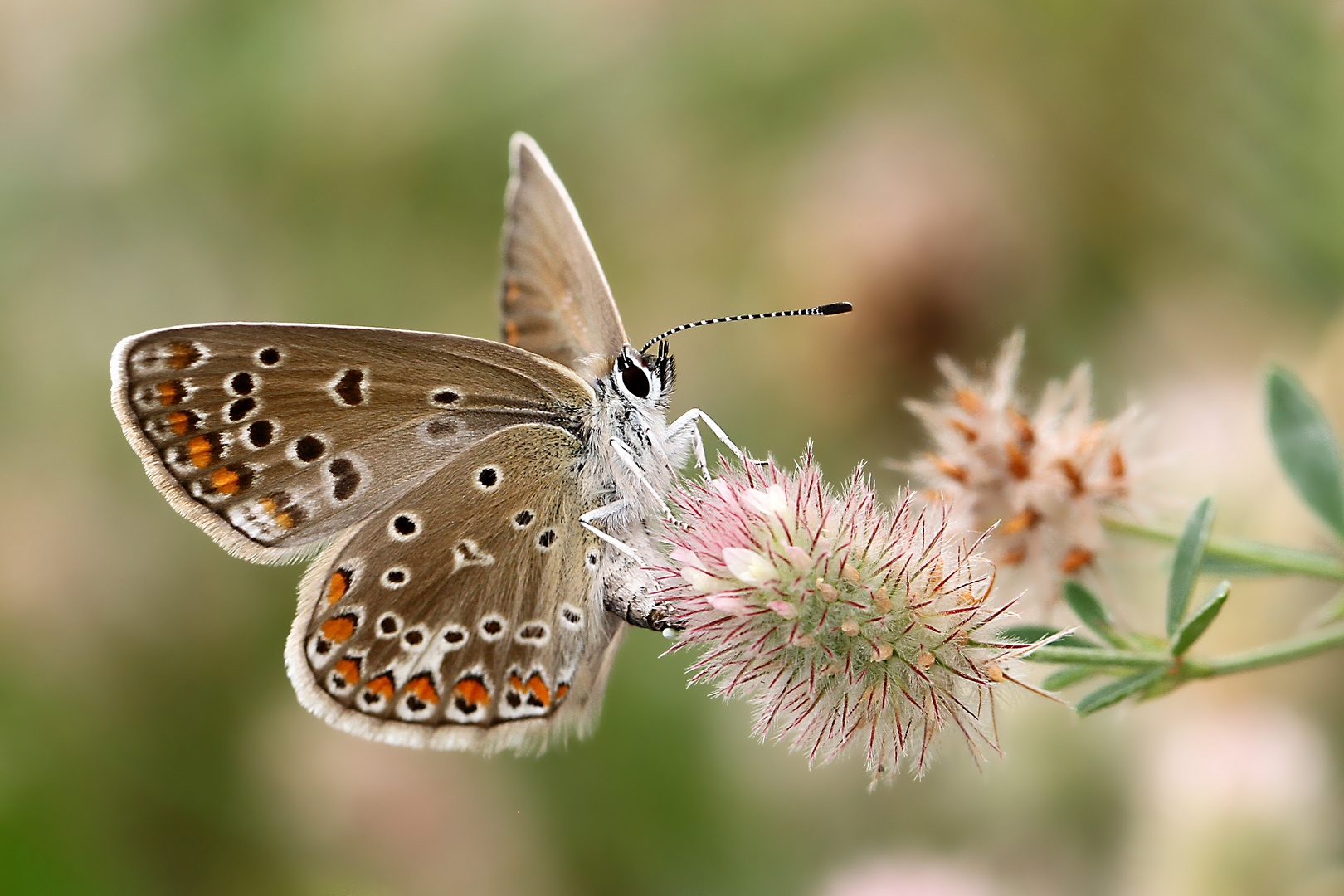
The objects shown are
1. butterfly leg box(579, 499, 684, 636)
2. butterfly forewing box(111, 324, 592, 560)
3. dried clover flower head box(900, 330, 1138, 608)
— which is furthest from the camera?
butterfly forewing box(111, 324, 592, 560)

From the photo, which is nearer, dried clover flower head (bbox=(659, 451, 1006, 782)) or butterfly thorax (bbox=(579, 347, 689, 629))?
dried clover flower head (bbox=(659, 451, 1006, 782))

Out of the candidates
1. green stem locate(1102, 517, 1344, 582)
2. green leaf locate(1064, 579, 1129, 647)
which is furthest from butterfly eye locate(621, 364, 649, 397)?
green stem locate(1102, 517, 1344, 582)

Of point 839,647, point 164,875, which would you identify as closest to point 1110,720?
point 839,647

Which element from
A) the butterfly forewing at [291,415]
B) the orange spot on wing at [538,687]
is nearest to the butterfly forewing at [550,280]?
the butterfly forewing at [291,415]

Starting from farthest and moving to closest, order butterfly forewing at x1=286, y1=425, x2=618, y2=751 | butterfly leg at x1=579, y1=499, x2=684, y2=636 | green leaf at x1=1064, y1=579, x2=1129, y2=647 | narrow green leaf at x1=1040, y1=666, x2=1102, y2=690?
butterfly forewing at x1=286, y1=425, x2=618, y2=751 < butterfly leg at x1=579, y1=499, x2=684, y2=636 < green leaf at x1=1064, y1=579, x2=1129, y2=647 < narrow green leaf at x1=1040, y1=666, x2=1102, y2=690

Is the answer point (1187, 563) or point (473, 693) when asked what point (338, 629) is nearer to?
point (473, 693)

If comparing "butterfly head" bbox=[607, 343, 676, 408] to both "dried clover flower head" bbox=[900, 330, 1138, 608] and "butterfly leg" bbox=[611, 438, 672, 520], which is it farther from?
"dried clover flower head" bbox=[900, 330, 1138, 608]

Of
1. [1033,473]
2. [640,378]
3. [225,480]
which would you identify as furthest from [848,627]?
[225,480]
